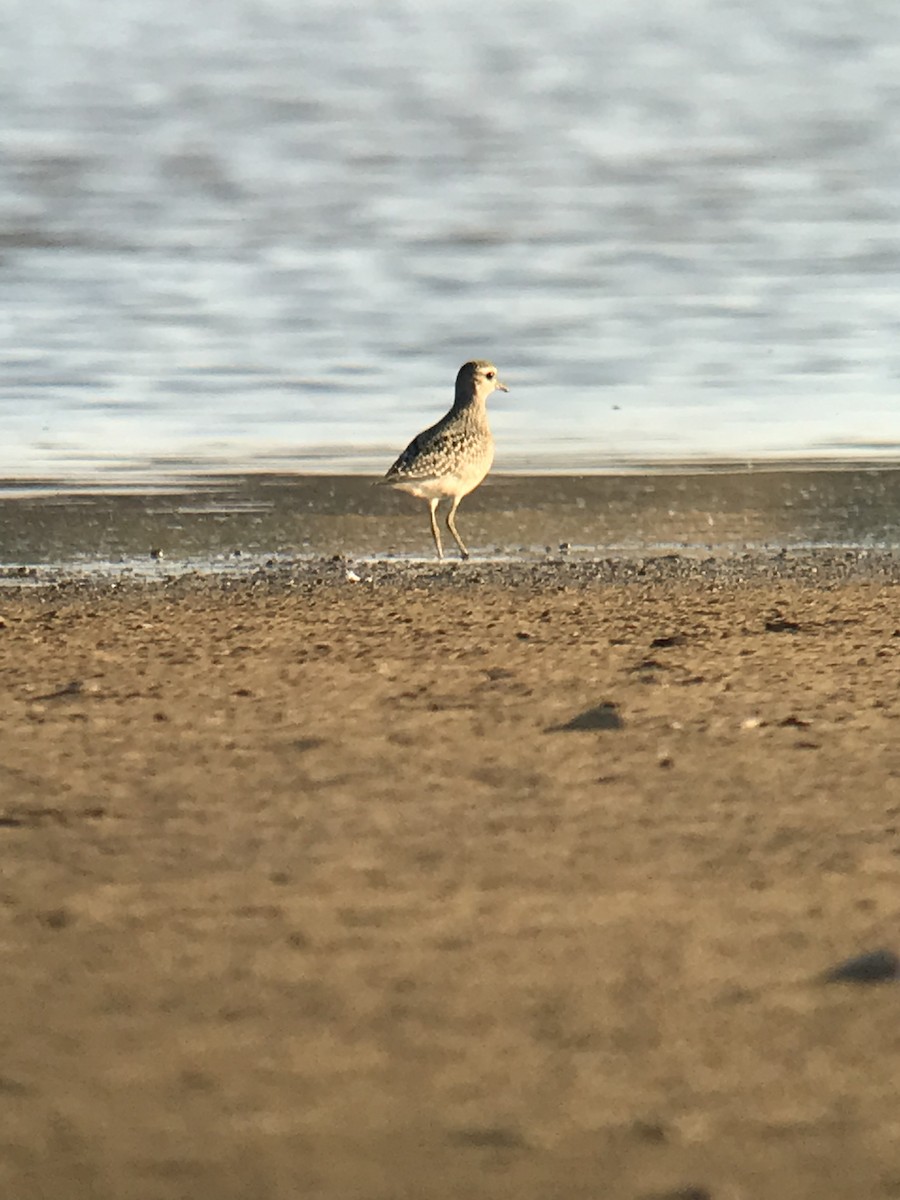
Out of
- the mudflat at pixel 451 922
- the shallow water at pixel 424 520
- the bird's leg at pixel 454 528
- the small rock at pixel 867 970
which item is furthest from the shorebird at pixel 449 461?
the small rock at pixel 867 970

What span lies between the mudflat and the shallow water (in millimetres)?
3913

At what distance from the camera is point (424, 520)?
39.1 ft

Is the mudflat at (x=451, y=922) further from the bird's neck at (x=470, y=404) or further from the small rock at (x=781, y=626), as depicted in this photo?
the bird's neck at (x=470, y=404)

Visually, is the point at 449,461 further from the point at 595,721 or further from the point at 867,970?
the point at 867,970

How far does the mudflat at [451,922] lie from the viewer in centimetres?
282

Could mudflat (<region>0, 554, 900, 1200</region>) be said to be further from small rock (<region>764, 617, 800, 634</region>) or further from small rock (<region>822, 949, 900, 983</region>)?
small rock (<region>764, 617, 800, 634</region>)

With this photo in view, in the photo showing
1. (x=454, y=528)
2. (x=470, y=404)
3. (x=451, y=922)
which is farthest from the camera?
(x=470, y=404)

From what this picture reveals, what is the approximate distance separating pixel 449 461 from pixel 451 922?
7.62 meters

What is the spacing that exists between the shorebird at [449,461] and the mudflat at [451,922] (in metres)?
4.60

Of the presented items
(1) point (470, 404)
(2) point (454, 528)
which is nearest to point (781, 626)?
(2) point (454, 528)

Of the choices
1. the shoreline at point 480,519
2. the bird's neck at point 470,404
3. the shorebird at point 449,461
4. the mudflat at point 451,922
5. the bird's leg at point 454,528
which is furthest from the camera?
the bird's neck at point 470,404

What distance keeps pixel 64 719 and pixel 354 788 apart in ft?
3.64

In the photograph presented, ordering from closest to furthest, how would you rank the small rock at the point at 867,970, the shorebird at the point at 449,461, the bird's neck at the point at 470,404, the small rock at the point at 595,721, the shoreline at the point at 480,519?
the small rock at the point at 867,970 < the small rock at the point at 595,721 < the shoreline at the point at 480,519 < the shorebird at the point at 449,461 < the bird's neck at the point at 470,404

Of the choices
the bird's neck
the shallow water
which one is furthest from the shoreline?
the bird's neck
